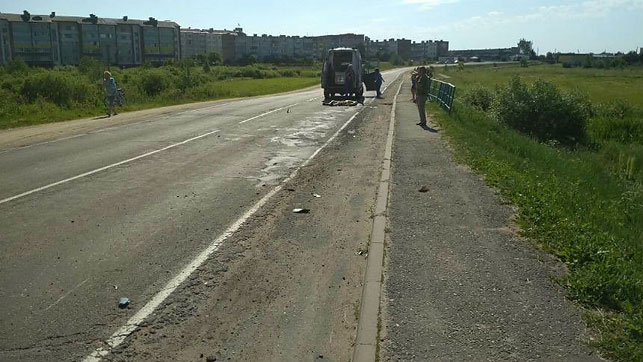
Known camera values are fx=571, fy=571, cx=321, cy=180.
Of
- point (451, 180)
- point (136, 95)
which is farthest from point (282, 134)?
point (136, 95)

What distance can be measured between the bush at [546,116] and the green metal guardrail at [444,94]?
2.78 m

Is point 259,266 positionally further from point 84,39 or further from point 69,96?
point 84,39

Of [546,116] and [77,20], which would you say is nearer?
[546,116]

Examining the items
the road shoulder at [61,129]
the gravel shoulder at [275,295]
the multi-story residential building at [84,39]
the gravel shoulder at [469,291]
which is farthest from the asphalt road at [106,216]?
the multi-story residential building at [84,39]

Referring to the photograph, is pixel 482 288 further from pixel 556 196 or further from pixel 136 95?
pixel 136 95

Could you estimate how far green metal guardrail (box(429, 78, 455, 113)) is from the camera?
22188mm

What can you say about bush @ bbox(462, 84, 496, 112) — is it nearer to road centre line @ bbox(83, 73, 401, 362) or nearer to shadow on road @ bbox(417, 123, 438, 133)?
shadow on road @ bbox(417, 123, 438, 133)

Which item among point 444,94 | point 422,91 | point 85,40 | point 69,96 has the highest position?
point 85,40

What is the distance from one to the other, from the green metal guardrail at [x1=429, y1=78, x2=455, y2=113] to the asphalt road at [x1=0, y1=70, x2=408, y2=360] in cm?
732

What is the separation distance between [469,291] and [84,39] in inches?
5225

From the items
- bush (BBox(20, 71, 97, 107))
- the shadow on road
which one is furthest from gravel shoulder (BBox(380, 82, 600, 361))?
bush (BBox(20, 71, 97, 107))

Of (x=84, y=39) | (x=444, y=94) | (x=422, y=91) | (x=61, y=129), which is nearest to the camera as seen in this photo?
(x=422, y=91)

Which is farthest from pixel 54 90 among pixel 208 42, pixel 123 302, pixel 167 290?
pixel 208 42

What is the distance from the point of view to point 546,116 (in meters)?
24.9
